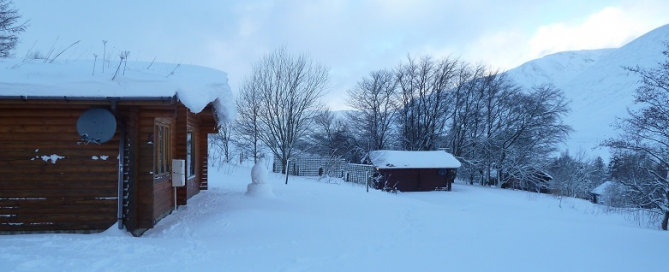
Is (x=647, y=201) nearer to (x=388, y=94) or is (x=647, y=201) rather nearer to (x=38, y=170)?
(x=38, y=170)

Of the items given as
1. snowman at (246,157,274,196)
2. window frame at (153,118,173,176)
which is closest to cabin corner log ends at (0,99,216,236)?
window frame at (153,118,173,176)

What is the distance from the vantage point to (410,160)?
27875mm

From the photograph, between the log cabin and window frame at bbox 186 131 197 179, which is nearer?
the log cabin

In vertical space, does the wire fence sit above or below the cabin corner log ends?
below

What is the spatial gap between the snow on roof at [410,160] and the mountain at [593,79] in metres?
39.9

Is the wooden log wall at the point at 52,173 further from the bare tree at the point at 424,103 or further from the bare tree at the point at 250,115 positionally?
the bare tree at the point at 424,103

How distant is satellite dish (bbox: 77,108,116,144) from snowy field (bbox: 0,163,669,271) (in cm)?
154

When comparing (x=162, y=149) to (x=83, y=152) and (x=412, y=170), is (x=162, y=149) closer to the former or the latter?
(x=83, y=152)

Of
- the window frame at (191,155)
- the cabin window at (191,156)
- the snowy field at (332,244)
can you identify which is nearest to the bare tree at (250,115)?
the window frame at (191,155)

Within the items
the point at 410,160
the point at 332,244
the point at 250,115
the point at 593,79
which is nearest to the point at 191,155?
the point at 332,244

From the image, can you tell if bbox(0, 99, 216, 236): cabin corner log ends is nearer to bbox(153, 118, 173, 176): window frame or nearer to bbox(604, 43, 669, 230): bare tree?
bbox(153, 118, 173, 176): window frame

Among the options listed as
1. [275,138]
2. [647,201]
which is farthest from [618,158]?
[275,138]

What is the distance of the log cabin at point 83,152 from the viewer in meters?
6.24

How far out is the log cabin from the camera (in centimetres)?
624
